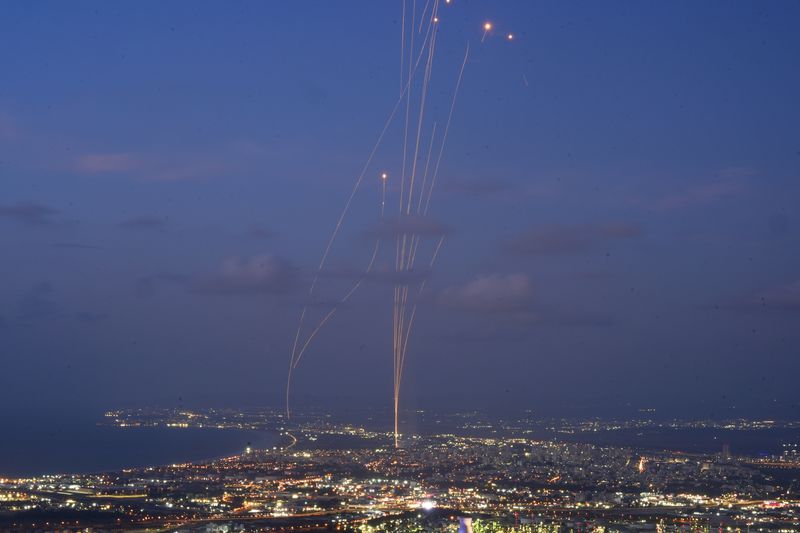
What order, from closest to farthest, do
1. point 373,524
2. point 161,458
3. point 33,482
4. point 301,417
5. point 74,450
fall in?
point 373,524 < point 33,482 < point 161,458 < point 74,450 < point 301,417

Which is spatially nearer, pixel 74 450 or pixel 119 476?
pixel 119 476

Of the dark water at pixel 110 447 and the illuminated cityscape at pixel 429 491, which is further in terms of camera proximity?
the dark water at pixel 110 447

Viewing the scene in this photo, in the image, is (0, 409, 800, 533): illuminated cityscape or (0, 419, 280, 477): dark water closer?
(0, 409, 800, 533): illuminated cityscape

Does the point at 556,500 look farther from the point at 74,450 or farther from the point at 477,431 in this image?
the point at 74,450

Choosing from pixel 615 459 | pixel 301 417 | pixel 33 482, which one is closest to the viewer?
pixel 33 482

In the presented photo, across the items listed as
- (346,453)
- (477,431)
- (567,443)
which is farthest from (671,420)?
(346,453)

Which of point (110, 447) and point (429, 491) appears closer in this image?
point (429, 491)

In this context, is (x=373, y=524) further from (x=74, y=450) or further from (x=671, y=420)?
(x=671, y=420)
